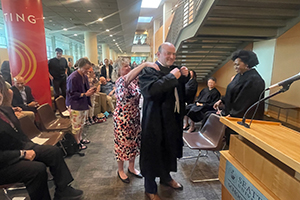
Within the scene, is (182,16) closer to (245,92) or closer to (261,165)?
(245,92)

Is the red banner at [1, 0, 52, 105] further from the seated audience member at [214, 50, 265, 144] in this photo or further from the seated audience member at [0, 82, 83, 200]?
the seated audience member at [214, 50, 265, 144]

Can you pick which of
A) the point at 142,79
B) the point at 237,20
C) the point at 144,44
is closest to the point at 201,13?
the point at 237,20

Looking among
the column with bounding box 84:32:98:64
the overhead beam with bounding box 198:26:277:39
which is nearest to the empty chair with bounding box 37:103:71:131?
the overhead beam with bounding box 198:26:277:39

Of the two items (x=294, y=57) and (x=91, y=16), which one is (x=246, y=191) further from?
(x=91, y=16)

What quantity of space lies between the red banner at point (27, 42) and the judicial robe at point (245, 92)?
3.43 m

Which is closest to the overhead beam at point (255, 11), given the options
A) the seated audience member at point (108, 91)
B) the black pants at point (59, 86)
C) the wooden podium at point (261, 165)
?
the wooden podium at point (261, 165)

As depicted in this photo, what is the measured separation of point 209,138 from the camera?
2.48 meters

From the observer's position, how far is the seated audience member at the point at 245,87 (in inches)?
82.0

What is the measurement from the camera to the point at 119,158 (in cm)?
211

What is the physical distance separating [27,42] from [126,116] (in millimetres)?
2687

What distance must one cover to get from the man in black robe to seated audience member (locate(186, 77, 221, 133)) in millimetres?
2018

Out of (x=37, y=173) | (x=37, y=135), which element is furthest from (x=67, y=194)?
(x=37, y=135)

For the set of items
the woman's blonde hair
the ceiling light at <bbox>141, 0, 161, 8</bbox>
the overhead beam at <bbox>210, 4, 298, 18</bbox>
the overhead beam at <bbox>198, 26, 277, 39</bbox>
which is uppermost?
the ceiling light at <bbox>141, 0, 161, 8</bbox>

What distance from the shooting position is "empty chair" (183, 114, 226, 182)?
221 centimetres
